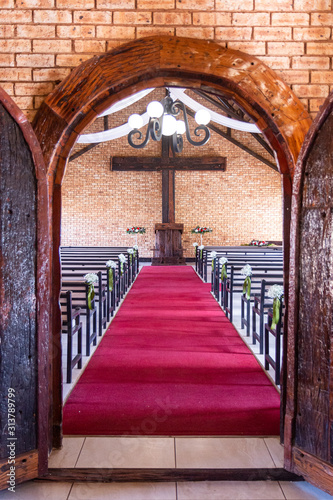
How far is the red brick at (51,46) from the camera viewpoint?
2.28 metres

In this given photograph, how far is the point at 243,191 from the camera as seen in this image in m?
13.7

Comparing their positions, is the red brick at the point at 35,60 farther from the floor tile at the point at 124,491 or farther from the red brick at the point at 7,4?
the floor tile at the point at 124,491

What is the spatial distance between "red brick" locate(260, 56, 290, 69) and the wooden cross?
11.2m

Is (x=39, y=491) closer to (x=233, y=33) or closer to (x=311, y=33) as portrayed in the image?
(x=233, y=33)

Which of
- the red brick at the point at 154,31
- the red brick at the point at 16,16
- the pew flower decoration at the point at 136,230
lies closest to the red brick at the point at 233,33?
the red brick at the point at 154,31

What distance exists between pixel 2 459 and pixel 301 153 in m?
2.31

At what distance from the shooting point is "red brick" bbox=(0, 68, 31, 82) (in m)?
2.27

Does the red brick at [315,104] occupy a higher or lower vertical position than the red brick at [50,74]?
lower

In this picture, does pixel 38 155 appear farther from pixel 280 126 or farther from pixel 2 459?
pixel 2 459

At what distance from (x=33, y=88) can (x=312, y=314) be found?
2.13 metres

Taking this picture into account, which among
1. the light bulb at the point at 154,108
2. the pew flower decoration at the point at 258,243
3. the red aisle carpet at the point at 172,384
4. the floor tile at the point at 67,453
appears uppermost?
the light bulb at the point at 154,108

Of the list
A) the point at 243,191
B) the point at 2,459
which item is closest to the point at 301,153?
the point at 2,459

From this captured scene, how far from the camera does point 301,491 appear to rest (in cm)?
197

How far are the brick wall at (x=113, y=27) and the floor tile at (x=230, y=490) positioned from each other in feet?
7.67
